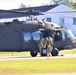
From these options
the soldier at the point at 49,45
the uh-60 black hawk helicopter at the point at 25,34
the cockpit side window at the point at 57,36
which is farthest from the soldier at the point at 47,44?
the cockpit side window at the point at 57,36

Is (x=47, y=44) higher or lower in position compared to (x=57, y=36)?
lower

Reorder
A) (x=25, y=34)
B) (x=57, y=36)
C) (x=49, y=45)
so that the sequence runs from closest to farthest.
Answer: (x=49, y=45), (x=25, y=34), (x=57, y=36)

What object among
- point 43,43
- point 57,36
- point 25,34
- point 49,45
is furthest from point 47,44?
point 25,34

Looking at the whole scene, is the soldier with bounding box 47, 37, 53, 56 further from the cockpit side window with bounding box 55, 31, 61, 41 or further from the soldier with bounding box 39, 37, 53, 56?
the cockpit side window with bounding box 55, 31, 61, 41

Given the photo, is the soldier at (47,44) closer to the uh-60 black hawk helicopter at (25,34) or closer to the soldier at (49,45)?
the soldier at (49,45)

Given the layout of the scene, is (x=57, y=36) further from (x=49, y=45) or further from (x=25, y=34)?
(x=25, y=34)

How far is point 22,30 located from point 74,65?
904cm

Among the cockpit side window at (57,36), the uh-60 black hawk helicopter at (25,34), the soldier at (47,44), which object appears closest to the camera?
the uh-60 black hawk helicopter at (25,34)

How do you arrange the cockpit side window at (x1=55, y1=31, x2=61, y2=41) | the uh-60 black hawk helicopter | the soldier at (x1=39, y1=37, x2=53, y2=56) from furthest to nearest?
the cockpit side window at (x1=55, y1=31, x2=61, y2=41), the soldier at (x1=39, y1=37, x2=53, y2=56), the uh-60 black hawk helicopter

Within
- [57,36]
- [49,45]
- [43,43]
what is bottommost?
[49,45]

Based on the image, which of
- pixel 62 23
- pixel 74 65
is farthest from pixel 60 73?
pixel 62 23

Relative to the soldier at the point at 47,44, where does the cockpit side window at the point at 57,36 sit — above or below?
above

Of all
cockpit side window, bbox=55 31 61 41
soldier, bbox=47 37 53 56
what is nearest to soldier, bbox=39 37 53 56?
soldier, bbox=47 37 53 56

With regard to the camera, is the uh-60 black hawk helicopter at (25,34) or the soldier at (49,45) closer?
the uh-60 black hawk helicopter at (25,34)
